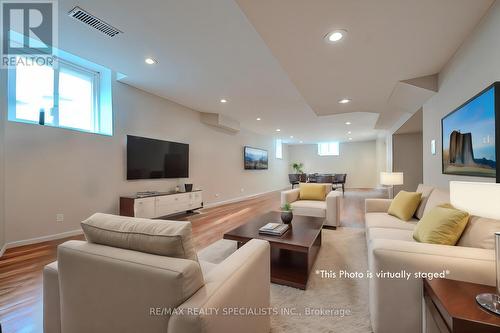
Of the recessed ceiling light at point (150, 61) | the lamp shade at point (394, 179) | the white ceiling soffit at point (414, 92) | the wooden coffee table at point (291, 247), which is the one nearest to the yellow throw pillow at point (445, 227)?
the wooden coffee table at point (291, 247)

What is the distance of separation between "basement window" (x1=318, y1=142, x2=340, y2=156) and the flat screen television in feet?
29.3

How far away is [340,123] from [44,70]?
7076 millimetres

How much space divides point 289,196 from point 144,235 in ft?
10.9

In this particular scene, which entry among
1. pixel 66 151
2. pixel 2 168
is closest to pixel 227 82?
pixel 66 151

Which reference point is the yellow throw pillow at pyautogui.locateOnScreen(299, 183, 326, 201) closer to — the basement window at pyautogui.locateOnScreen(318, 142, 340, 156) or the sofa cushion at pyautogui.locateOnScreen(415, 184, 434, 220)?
the sofa cushion at pyautogui.locateOnScreen(415, 184, 434, 220)

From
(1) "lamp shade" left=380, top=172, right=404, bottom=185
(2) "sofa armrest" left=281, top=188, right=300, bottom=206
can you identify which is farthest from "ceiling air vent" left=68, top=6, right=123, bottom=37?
(1) "lamp shade" left=380, top=172, right=404, bottom=185

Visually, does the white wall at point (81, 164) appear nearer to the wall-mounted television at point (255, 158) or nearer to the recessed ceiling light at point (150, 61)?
the recessed ceiling light at point (150, 61)

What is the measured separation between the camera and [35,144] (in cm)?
297

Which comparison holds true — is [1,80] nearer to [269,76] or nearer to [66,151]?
[66,151]

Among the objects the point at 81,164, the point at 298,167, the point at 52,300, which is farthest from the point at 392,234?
the point at 298,167

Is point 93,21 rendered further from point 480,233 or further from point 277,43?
point 480,233

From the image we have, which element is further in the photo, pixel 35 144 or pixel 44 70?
pixel 44 70

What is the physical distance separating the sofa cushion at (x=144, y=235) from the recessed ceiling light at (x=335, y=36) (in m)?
1.97

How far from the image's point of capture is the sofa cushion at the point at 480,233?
1.25m
